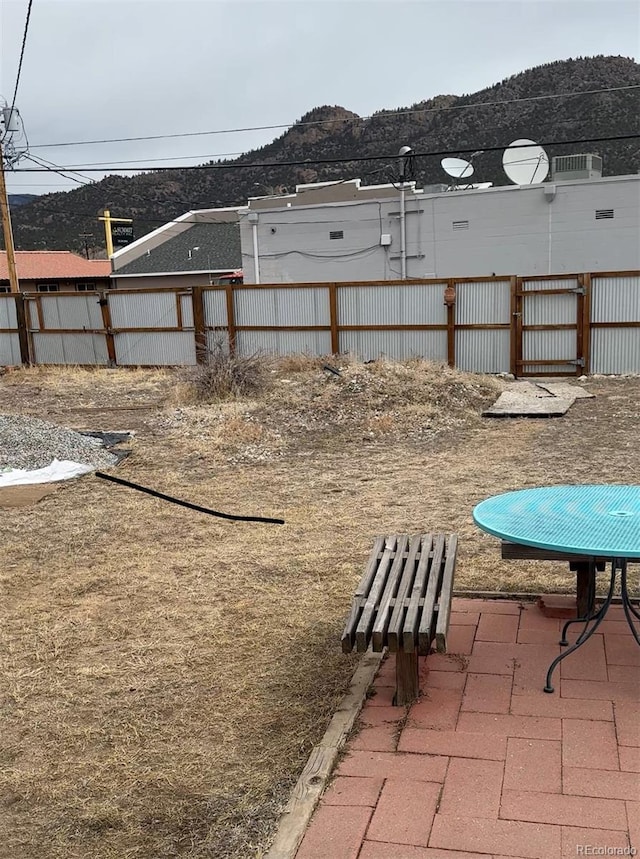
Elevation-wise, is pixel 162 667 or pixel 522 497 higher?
pixel 522 497

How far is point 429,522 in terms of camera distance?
18.2 feet

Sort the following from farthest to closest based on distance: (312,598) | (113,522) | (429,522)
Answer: (113,522)
(429,522)
(312,598)

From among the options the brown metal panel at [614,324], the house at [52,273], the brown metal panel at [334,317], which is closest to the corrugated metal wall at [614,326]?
the brown metal panel at [614,324]

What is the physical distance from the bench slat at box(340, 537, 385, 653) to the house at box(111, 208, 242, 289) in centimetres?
3060

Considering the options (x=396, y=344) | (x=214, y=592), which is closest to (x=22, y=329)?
(x=396, y=344)

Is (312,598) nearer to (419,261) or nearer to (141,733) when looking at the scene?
(141,733)

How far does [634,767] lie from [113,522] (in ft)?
14.4

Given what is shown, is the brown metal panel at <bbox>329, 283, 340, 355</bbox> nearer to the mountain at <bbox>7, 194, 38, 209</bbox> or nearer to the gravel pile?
the gravel pile

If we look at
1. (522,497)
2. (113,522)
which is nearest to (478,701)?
(522,497)

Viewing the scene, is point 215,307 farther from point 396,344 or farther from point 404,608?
point 404,608

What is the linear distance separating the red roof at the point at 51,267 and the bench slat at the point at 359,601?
3716 cm

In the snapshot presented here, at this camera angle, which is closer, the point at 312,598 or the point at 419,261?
the point at 312,598

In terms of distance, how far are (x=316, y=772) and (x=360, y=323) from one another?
12.5 meters

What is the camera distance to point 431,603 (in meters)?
2.99
